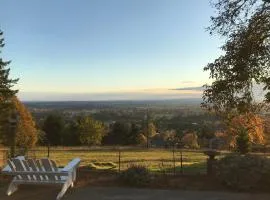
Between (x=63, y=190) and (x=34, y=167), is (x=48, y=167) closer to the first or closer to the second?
(x=34, y=167)

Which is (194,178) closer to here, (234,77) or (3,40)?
(234,77)

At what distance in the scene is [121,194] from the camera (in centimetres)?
1127

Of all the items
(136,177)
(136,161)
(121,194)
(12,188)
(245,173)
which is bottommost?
(136,161)

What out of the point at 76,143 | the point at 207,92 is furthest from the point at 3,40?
the point at 207,92

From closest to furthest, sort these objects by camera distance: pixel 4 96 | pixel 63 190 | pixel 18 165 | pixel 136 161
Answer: pixel 63 190 → pixel 18 165 → pixel 136 161 → pixel 4 96

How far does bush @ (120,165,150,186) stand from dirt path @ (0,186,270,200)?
41 centimetres

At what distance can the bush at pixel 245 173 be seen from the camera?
37.2 ft

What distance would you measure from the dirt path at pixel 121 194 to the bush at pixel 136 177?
41 centimetres

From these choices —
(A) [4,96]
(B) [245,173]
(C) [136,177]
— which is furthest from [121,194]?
(A) [4,96]

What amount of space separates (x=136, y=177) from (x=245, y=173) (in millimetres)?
2760

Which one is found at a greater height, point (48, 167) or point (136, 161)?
point (48, 167)

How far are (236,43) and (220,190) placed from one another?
12.7ft

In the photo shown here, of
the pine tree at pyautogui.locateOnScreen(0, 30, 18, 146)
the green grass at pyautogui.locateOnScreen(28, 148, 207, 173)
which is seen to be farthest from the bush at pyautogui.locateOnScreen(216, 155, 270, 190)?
the pine tree at pyautogui.locateOnScreen(0, 30, 18, 146)

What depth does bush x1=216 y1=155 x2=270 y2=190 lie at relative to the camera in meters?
11.3
